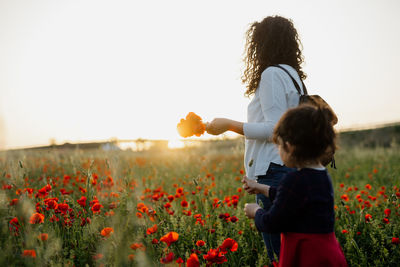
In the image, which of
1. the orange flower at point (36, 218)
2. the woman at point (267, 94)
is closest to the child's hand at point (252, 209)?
the woman at point (267, 94)

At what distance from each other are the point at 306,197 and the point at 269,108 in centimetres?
61

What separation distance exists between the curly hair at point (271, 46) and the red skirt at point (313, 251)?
3.31ft

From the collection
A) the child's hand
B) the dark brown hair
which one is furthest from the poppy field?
the dark brown hair

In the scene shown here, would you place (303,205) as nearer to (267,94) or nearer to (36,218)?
(267,94)

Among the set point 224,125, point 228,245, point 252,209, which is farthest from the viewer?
point 224,125

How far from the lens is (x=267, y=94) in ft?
5.71

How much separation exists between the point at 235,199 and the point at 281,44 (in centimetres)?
147

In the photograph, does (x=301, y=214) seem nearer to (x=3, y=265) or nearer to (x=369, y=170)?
(x=3, y=265)

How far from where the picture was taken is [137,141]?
8.61 metres

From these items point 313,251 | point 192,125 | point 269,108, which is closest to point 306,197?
point 313,251

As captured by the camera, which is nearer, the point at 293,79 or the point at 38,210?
the point at 293,79

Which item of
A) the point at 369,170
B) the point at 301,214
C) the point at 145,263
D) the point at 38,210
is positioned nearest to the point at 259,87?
the point at 301,214

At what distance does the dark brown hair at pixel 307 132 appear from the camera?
1.34 metres

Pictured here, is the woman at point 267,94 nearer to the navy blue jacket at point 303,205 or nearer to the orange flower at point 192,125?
the orange flower at point 192,125
